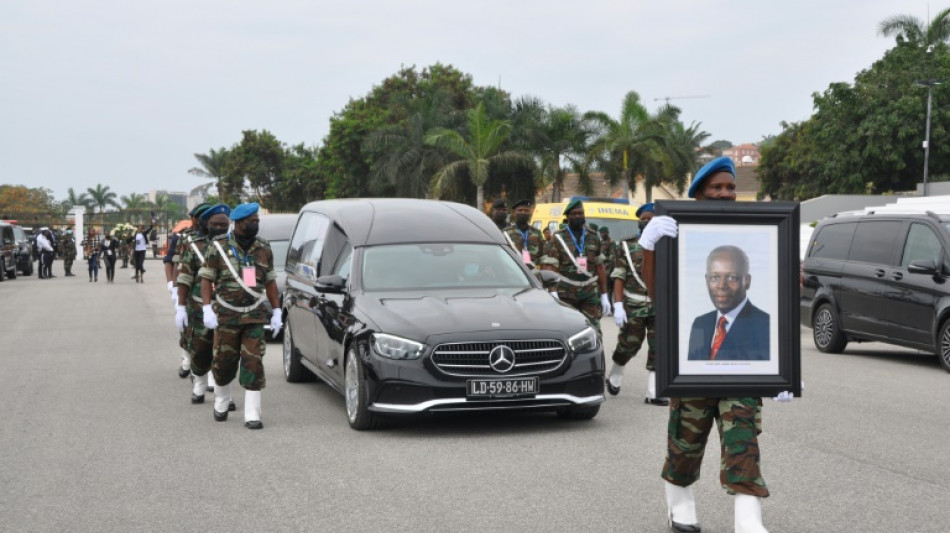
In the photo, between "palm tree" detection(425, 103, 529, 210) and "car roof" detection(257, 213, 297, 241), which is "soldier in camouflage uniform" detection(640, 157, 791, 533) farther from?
"palm tree" detection(425, 103, 529, 210)

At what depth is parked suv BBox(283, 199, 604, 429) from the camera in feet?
29.4

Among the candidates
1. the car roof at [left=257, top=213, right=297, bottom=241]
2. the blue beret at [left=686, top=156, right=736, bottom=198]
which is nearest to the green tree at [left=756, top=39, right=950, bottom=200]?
the car roof at [left=257, top=213, right=297, bottom=241]

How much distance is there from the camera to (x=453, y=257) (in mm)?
10648

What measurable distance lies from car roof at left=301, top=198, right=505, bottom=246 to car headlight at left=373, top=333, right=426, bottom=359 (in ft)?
5.90

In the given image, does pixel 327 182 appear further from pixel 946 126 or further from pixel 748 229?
pixel 748 229

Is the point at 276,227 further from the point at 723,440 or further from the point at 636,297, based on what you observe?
the point at 723,440

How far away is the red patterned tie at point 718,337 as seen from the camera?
5549mm

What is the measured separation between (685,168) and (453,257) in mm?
49481

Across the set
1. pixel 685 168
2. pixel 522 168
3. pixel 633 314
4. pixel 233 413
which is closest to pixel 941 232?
pixel 633 314

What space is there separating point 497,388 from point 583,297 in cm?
341

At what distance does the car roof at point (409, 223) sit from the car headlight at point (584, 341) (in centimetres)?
183

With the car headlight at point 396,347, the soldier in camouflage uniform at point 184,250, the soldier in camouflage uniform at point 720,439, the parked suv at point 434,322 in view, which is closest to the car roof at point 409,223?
the parked suv at point 434,322

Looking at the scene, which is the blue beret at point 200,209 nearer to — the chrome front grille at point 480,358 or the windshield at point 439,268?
the windshield at point 439,268

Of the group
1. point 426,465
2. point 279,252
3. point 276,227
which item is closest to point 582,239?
point 426,465
